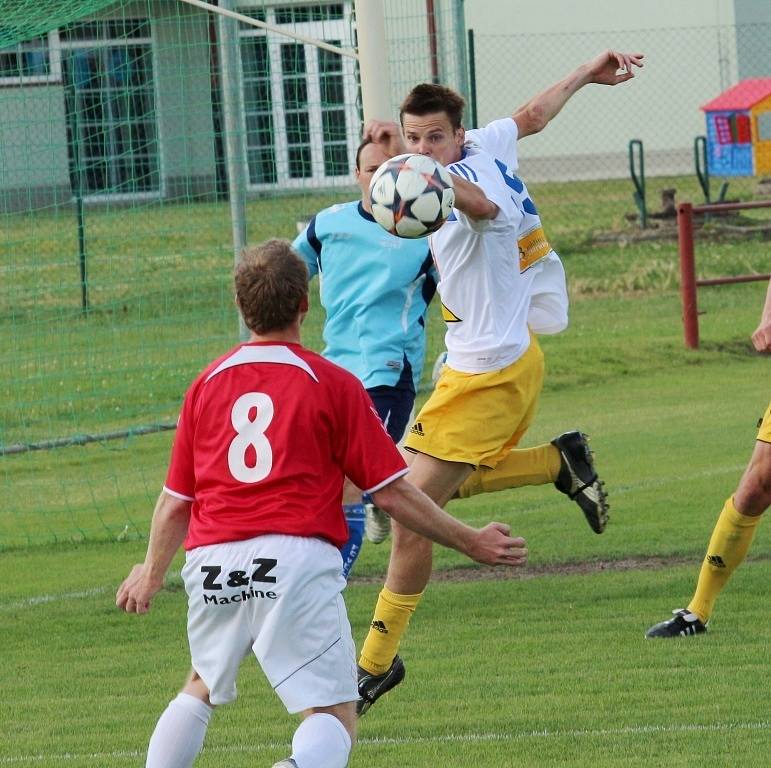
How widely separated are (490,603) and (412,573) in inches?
56.7

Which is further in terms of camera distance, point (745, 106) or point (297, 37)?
point (745, 106)

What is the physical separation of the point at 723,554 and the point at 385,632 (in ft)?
4.99

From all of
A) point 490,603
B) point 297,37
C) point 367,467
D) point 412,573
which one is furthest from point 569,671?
point 297,37

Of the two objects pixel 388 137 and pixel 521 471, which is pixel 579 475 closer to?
pixel 521 471

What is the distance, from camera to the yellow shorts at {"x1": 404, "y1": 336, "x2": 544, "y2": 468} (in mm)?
6375

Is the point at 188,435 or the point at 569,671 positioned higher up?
the point at 188,435

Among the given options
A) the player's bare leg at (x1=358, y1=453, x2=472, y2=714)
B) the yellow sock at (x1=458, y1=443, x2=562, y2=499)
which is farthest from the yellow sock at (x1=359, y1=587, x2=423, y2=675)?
the yellow sock at (x1=458, y1=443, x2=562, y2=499)

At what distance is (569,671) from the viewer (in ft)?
20.7

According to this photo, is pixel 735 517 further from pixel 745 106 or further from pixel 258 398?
pixel 745 106

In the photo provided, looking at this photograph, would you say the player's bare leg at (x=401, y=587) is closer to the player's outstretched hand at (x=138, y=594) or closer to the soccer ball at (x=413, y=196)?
the soccer ball at (x=413, y=196)

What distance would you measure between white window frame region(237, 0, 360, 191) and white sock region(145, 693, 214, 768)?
7.22 metres

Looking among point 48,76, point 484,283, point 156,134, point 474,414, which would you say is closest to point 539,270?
point 484,283

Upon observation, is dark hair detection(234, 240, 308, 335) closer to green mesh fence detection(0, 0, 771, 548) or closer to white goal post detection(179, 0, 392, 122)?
white goal post detection(179, 0, 392, 122)

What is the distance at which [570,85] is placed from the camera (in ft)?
24.0
